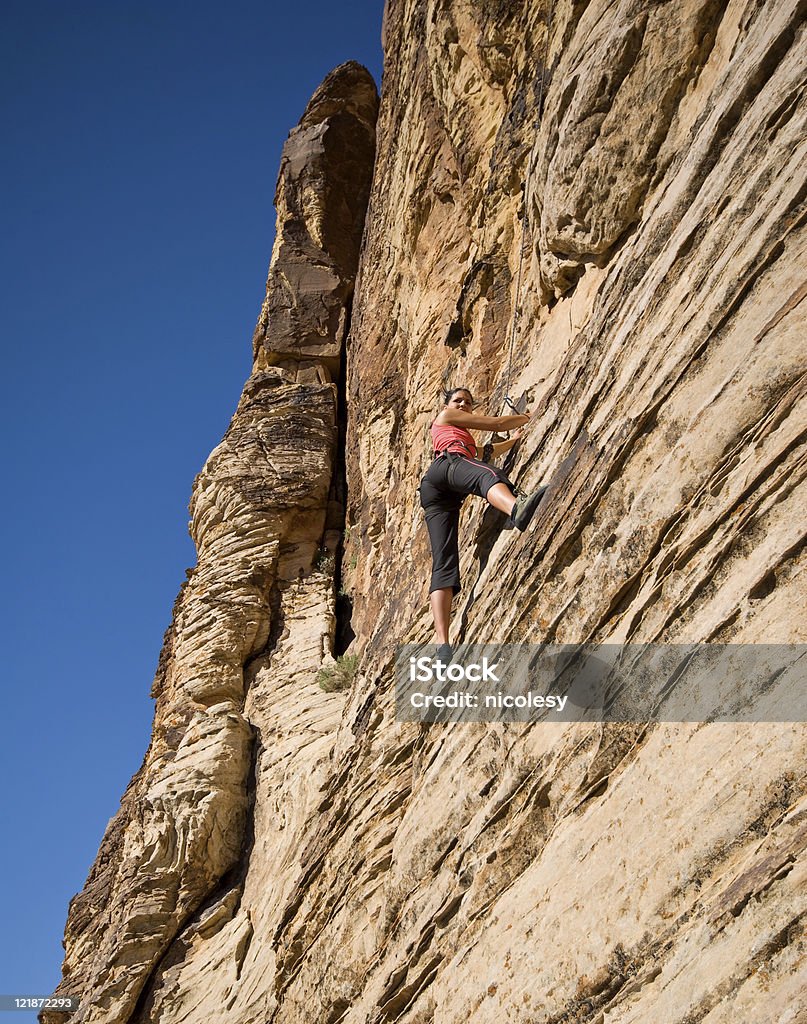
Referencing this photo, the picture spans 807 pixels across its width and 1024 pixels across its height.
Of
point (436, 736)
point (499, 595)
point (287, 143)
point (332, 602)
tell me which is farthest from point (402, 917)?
point (287, 143)

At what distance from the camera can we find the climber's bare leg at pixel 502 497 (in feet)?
21.1

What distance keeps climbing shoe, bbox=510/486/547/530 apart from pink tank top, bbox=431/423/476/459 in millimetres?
1108

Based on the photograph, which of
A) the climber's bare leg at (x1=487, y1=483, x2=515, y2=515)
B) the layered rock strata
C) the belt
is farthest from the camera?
→ the layered rock strata

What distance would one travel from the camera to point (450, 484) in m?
7.16

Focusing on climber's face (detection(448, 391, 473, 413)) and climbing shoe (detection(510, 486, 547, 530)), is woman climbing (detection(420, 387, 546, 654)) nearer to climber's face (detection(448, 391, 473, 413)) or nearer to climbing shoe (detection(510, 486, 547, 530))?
climber's face (detection(448, 391, 473, 413))

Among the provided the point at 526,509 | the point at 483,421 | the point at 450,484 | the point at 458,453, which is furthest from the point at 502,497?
the point at 483,421

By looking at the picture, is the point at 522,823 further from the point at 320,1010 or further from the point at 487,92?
the point at 487,92

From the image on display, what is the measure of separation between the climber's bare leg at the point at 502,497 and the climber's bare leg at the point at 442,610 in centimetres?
92

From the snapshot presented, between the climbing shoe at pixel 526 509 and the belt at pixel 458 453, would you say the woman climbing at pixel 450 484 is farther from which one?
the climbing shoe at pixel 526 509

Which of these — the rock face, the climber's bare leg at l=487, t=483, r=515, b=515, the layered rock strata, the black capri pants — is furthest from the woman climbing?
the layered rock strata

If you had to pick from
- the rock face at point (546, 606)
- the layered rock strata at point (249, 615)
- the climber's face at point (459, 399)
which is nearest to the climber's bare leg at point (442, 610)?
the rock face at point (546, 606)

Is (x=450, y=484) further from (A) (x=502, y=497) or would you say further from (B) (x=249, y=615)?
(B) (x=249, y=615)

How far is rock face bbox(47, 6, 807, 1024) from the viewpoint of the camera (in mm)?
4316

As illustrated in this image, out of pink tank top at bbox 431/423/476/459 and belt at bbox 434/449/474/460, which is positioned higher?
pink tank top at bbox 431/423/476/459
